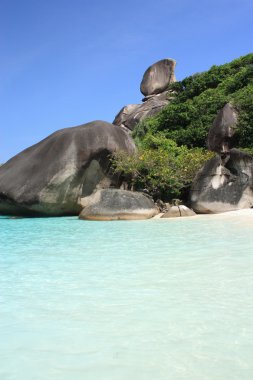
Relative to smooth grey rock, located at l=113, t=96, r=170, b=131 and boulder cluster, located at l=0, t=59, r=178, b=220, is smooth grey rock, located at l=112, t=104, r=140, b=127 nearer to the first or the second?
smooth grey rock, located at l=113, t=96, r=170, b=131

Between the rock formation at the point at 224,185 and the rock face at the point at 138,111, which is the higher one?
the rock face at the point at 138,111

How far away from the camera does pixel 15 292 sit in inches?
150

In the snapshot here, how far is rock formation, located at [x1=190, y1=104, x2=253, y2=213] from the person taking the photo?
36.0 feet

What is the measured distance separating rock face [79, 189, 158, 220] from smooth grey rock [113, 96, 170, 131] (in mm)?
12627

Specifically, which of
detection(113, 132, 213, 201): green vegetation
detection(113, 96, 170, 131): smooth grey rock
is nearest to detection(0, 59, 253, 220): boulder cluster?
detection(113, 132, 213, 201): green vegetation

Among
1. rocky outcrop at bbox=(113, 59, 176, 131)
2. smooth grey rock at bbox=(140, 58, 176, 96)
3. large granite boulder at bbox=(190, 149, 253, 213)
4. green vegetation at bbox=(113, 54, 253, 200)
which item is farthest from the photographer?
smooth grey rock at bbox=(140, 58, 176, 96)

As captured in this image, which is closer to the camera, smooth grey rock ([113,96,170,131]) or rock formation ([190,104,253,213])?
rock formation ([190,104,253,213])

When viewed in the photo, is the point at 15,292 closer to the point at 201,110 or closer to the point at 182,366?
the point at 182,366

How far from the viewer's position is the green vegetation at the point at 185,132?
40.2 feet

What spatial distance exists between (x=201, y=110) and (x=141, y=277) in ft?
44.7

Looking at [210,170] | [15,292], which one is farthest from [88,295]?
[210,170]

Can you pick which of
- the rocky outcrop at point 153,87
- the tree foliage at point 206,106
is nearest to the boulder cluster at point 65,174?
the tree foliage at point 206,106

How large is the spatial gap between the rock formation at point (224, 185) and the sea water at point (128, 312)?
16.0 ft

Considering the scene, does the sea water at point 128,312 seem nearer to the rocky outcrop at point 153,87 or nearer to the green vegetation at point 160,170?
the green vegetation at point 160,170
